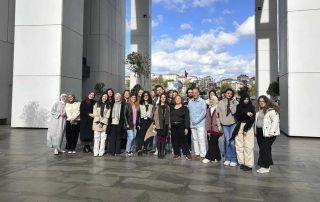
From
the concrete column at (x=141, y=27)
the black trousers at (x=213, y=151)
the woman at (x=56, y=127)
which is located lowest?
the black trousers at (x=213, y=151)

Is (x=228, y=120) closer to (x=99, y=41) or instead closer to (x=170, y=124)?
(x=170, y=124)

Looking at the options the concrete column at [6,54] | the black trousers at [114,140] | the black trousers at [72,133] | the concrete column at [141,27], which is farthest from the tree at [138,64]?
the black trousers at [114,140]

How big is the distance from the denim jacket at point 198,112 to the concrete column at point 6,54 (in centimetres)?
1350

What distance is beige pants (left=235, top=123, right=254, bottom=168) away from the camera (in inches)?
285

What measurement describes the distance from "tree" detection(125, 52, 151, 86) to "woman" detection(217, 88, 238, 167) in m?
23.5

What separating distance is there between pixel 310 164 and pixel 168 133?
3.66 metres

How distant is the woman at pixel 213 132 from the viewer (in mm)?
8062

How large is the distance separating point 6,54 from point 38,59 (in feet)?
14.6

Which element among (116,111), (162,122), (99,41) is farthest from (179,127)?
(99,41)

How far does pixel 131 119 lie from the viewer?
9133mm

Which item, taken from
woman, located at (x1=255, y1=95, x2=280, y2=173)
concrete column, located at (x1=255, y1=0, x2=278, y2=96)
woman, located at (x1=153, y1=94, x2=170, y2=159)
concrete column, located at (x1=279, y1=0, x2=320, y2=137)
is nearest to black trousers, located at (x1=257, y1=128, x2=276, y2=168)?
woman, located at (x1=255, y1=95, x2=280, y2=173)

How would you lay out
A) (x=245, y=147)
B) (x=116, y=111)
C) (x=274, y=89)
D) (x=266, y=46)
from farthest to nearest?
1. (x=266, y=46)
2. (x=274, y=89)
3. (x=116, y=111)
4. (x=245, y=147)

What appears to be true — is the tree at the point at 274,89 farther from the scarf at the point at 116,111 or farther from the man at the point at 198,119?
the scarf at the point at 116,111

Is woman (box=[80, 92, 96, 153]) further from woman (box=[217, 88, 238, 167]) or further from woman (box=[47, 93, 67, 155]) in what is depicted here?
woman (box=[217, 88, 238, 167])
